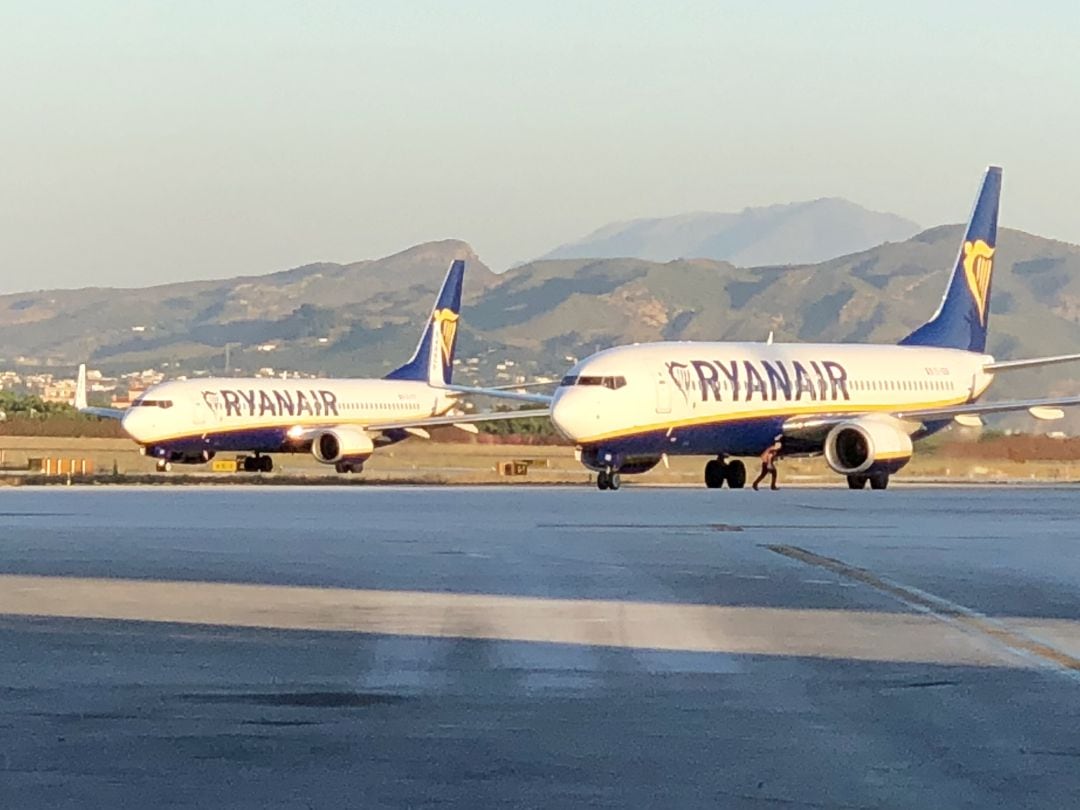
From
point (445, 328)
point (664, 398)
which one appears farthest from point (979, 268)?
point (445, 328)

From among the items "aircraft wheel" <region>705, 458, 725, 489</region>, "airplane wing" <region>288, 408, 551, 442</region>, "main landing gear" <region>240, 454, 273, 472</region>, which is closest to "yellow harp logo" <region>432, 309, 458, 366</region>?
"airplane wing" <region>288, 408, 551, 442</region>

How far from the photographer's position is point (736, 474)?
56438 mm

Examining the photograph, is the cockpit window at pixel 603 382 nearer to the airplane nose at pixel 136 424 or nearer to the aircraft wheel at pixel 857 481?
the aircraft wheel at pixel 857 481

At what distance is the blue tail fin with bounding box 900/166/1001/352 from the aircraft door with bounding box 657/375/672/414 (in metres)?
13.3

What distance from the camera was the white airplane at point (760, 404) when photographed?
171ft

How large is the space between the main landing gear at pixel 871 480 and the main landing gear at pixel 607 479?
5.73 metres

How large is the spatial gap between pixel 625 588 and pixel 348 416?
56866 millimetres

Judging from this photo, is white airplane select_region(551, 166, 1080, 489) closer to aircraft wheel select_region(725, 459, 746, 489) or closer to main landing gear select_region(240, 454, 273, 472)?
aircraft wheel select_region(725, 459, 746, 489)

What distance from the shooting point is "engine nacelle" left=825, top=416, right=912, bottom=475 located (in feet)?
175

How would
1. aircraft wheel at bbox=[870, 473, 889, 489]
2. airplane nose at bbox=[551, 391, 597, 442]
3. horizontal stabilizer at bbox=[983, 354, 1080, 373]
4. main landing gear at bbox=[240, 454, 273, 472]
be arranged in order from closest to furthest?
airplane nose at bbox=[551, 391, 597, 442]
aircraft wheel at bbox=[870, 473, 889, 489]
horizontal stabilizer at bbox=[983, 354, 1080, 373]
main landing gear at bbox=[240, 454, 273, 472]

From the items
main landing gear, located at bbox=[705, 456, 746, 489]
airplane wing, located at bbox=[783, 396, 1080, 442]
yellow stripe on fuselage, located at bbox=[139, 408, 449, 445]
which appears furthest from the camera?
yellow stripe on fuselage, located at bbox=[139, 408, 449, 445]

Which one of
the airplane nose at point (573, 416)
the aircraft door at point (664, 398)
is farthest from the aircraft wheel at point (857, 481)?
the airplane nose at point (573, 416)

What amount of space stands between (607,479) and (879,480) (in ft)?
20.5

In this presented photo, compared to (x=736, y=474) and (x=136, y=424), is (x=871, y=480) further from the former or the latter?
(x=136, y=424)
